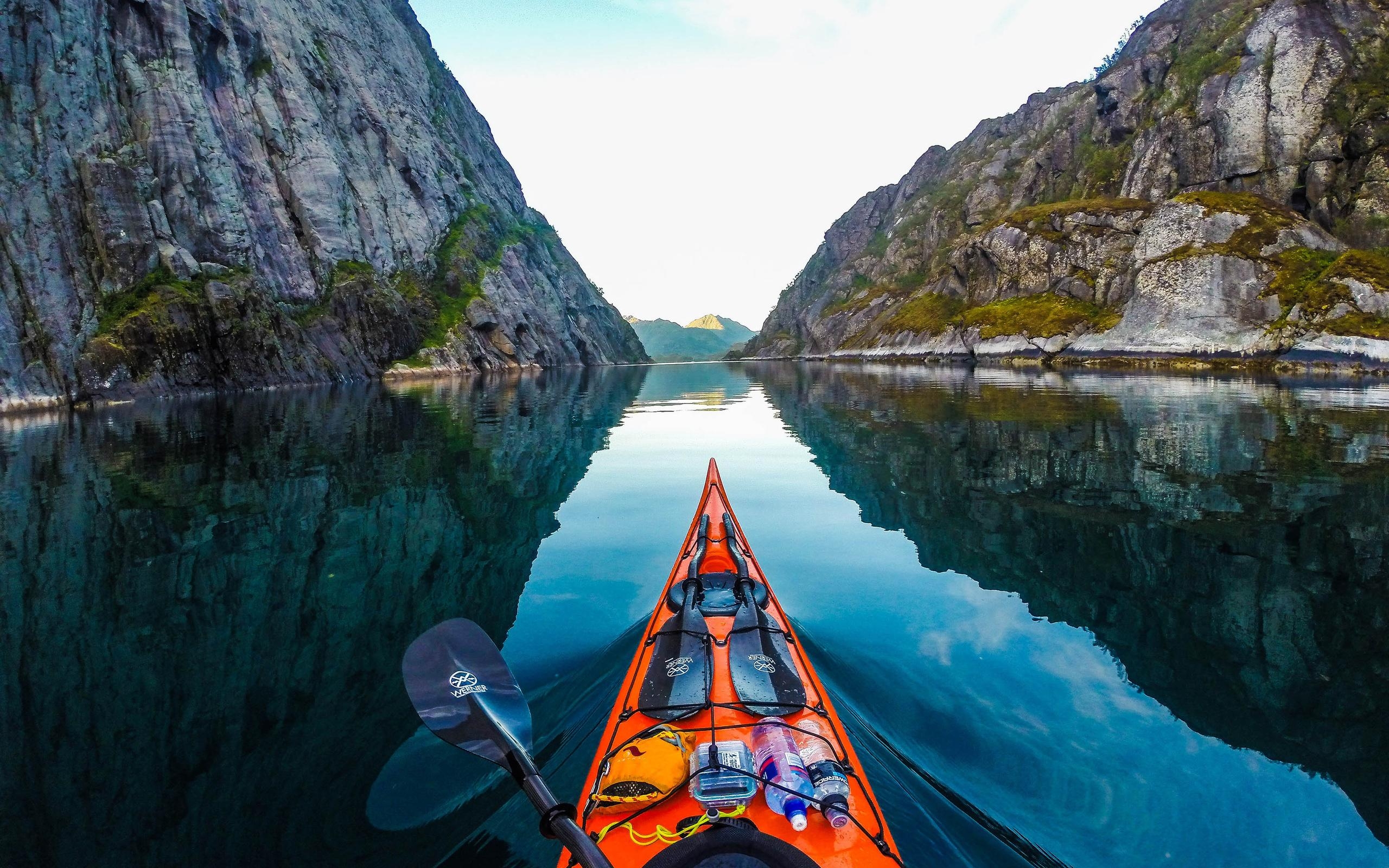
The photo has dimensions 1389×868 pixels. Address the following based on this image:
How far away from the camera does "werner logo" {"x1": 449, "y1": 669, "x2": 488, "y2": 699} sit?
4898 mm

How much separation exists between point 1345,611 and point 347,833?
12180 mm

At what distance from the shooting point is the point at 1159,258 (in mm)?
56844

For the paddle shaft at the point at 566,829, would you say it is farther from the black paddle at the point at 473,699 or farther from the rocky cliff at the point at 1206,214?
the rocky cliff at the point at 1206,214

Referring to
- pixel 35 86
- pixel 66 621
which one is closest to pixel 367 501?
pixel 66 621

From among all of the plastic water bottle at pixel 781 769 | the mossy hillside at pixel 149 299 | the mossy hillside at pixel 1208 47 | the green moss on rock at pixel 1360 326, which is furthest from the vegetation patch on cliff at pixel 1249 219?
the mossy hillside at pixel 149 299

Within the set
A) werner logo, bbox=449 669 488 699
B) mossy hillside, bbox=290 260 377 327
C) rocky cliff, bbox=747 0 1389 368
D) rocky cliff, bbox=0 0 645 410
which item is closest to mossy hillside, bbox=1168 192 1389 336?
rocky cliff, bbox=747 0 1389 368

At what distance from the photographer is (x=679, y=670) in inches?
228

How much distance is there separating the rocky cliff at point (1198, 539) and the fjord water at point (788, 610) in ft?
0.22

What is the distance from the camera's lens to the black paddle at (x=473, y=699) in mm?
4328

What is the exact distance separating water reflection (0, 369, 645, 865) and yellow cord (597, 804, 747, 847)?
1.74m

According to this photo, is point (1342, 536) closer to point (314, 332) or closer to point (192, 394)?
point (192, 394)

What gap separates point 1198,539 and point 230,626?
1582cm

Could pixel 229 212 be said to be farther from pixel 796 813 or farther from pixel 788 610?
pixel 796 813

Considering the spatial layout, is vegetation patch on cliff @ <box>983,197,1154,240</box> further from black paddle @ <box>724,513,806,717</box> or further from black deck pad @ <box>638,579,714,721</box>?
black deck pad @ <box>638,579,714,721</box>
